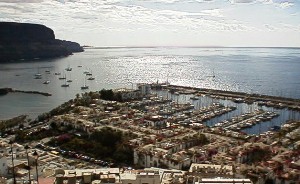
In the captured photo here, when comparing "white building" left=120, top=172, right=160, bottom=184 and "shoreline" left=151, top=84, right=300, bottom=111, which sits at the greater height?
"white building" left=120, top=172, right=160, bottom=184

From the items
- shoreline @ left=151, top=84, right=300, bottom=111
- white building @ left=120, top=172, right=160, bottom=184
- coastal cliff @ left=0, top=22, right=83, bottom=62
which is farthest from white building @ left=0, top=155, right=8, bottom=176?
coastal cliff @ left=0, top=22, right=83, bottom=62

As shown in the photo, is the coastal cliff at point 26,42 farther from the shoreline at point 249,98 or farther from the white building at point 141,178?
the white building at point 141,178

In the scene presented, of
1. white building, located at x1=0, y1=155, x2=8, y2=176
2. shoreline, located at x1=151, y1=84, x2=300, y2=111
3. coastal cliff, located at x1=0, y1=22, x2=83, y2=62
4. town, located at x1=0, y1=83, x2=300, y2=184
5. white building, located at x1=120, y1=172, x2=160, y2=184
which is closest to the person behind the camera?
white building, located at x1=120, y1=172, x2=160, y2=184

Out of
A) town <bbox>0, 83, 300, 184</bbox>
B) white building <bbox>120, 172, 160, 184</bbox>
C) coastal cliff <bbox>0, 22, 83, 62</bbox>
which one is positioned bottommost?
town <bbox>0, 83, 300, 184</bbox>

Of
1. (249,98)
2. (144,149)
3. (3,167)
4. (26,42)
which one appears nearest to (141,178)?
(3,167)

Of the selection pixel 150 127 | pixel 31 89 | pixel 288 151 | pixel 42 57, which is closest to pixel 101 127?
pixel 150 127

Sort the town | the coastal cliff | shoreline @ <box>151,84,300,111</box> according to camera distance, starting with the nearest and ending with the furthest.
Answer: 1. the town
2. shoreline @ <box>151,84,300,111</box>
3. the coastal cliff

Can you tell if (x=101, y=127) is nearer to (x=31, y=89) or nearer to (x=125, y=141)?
(x=125, y=141)

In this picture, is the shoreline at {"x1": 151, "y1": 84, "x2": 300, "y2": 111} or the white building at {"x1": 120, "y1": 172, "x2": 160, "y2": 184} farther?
the shoreline at {"x1": 151, "y1": 84, "x2": 300, "y2": 111}

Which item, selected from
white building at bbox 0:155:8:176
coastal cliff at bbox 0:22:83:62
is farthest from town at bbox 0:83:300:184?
coastal cliff at bbox 0:22:83:62

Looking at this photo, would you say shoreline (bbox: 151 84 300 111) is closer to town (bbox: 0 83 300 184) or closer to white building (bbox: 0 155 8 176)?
town (bbox: 0 83 300 184)
